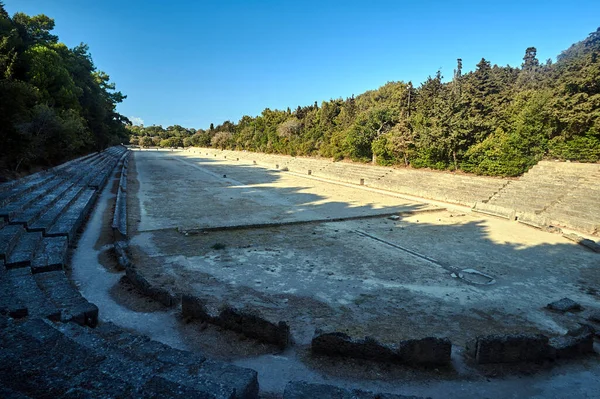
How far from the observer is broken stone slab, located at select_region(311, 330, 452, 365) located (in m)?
5.19

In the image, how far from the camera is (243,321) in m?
5.90

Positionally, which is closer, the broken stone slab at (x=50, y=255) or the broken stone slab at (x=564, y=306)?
the broken stone slab at (x=564, y=306)

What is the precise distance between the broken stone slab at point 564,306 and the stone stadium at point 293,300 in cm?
4

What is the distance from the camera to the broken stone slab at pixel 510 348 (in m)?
5.29

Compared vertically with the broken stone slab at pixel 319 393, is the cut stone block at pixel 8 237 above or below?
below

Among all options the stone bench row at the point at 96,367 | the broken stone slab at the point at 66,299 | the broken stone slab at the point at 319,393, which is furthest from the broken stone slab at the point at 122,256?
the broken stone slab at the point at 319,393

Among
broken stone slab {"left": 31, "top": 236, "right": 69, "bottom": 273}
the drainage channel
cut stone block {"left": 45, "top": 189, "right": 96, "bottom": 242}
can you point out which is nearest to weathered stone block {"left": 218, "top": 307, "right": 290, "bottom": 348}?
broken stone slab {"left": 31, "top": 236, "right": 69, "bottom": 273}

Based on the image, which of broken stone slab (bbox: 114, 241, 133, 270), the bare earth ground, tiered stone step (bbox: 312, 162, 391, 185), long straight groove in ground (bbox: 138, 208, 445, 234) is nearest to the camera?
the bare earth ground

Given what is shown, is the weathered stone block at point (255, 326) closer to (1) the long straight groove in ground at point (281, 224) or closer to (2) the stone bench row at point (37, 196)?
(1) the long straight groove in ground at point (281, 224)

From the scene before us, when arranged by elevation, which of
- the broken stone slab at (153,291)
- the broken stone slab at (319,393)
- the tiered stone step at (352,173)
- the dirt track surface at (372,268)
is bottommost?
the dirt track surface at (372,268)

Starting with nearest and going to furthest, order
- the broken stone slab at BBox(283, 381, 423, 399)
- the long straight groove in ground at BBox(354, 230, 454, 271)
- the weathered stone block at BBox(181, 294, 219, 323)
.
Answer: the broken stone slab at BBox(283, 381, 423, 399)
the weathered stone block at BBox(181, 294, 219, 323)
the long straight groove in ground at BBox(354, 230, 454, 271)

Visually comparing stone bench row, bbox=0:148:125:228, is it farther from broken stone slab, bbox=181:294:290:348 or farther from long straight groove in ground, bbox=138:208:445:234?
broken stone slab, bbox=181:294:290:348

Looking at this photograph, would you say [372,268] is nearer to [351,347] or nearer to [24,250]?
[351,347]

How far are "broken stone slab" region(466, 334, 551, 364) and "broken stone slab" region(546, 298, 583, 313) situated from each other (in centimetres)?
292
